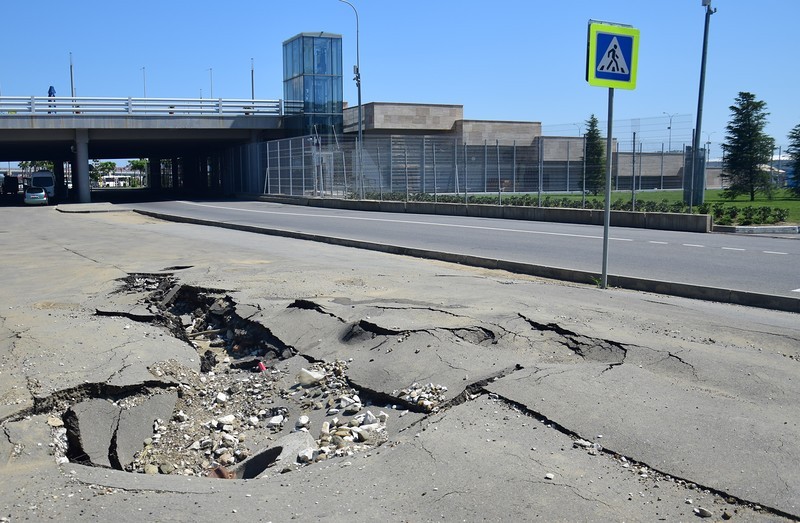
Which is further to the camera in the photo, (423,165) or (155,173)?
(155,173)

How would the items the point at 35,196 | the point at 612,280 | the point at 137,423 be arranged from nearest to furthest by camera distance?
the point at 137,423 < the point at 612,280 < the point at 35,196

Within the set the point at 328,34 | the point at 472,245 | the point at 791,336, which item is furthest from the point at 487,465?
the point at 328,34

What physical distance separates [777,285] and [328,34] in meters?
40.4

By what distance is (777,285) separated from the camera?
10359 mm

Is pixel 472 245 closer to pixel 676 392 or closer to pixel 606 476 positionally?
pixel 676 392

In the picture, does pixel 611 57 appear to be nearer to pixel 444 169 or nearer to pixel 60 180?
pixel 444 169

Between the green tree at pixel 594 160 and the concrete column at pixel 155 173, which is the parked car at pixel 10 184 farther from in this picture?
the green tree at pixel 594 160

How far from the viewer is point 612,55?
9.31 m

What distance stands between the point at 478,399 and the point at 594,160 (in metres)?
28.7

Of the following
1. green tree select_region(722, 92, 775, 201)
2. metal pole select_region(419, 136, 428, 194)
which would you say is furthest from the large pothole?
green tree select_region(722, 92, 775, 201)

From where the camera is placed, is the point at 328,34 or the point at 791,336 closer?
the point at 791,336

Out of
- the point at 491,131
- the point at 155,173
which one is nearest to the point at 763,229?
the point at 491,131

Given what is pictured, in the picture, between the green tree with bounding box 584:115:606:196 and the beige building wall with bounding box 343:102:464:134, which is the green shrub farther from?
the beige building wall with bounding box 343:102:464:134

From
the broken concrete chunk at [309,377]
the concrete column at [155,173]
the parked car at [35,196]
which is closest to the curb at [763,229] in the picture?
the broken concrete chunk at [309,377]
